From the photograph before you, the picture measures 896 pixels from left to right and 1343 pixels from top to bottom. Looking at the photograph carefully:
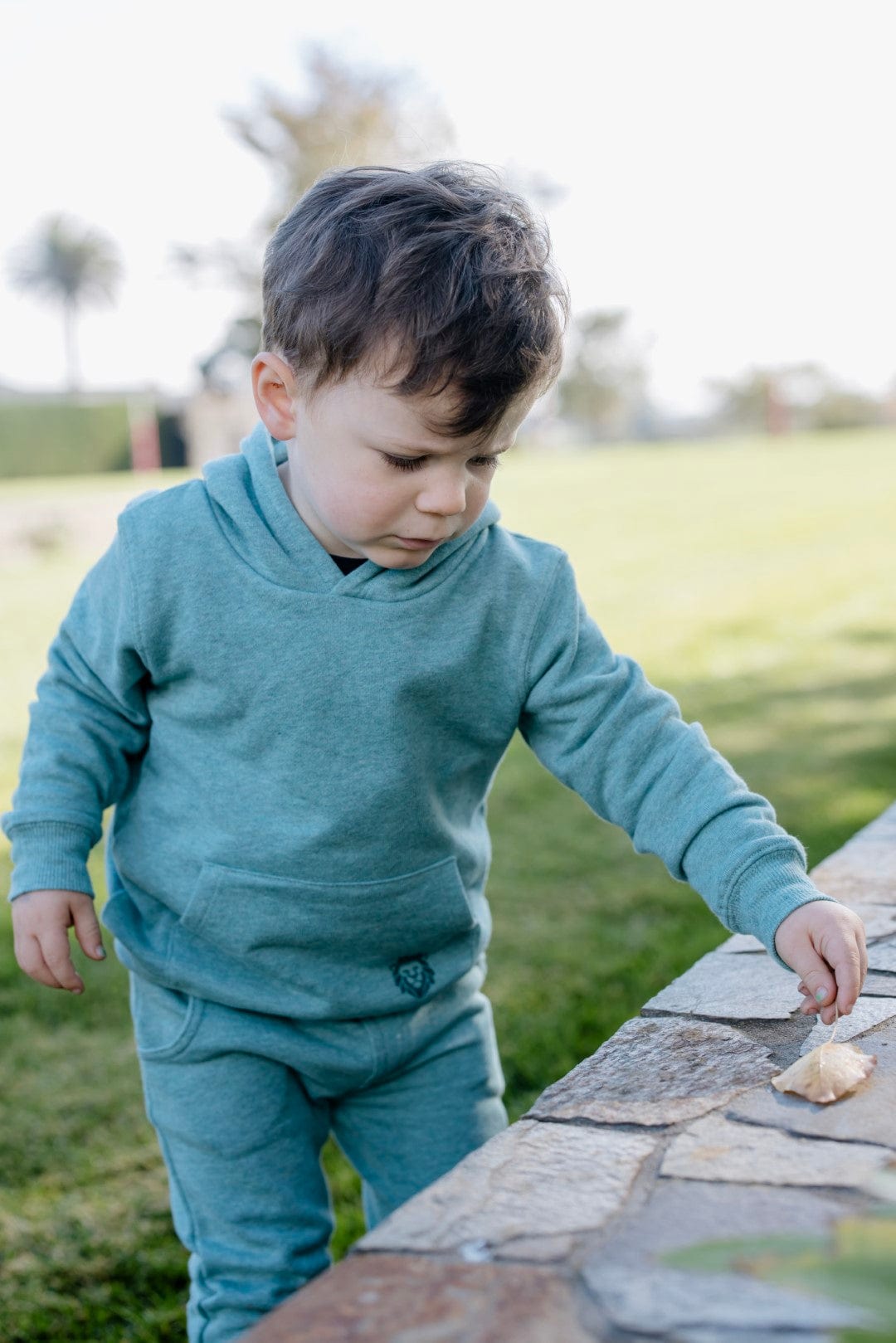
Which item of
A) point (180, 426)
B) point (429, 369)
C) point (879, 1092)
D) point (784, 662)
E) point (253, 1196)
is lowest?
point (180, 426)

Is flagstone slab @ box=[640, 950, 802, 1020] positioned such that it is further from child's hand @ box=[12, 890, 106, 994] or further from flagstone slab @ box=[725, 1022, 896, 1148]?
child's hand @ box=[12, 890, 106, 994]

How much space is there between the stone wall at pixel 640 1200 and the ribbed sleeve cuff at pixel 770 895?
0.15 metres

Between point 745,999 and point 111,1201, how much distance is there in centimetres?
121

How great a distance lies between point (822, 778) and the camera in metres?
4.45

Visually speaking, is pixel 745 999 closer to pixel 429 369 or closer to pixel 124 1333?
pixel 429 369

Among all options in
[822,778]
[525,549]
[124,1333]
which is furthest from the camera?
[822,778]

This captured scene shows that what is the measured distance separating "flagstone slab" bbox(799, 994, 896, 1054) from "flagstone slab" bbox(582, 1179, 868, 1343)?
0.38 meters

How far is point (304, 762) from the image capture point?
171cm

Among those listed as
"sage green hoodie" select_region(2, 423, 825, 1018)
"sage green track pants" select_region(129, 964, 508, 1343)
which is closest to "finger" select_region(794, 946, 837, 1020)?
"sage green hoodie" select_region(2, 423, 825, 1018)

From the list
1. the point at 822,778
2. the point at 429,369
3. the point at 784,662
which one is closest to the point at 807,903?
the point at 429,369

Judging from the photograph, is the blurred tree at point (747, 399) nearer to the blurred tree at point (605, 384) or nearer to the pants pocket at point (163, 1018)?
the blurred tree at point (605, 384)

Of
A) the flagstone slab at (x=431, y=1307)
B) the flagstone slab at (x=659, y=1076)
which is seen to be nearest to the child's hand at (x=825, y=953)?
the flagstone slab at (x=659, y=1076)

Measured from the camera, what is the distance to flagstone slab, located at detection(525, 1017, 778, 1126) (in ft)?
4.77

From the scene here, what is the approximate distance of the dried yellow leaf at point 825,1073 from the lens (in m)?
1.44
